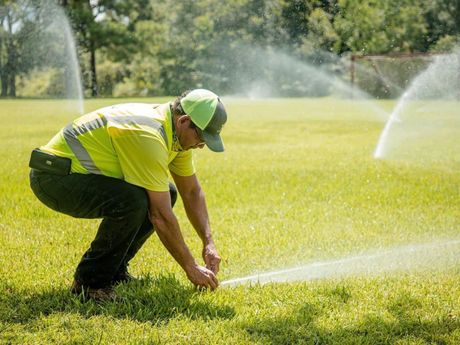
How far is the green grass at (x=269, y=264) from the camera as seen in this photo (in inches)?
140

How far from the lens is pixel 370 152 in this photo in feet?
39.3

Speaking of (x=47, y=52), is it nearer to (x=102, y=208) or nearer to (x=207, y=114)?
(x=102, y=208)

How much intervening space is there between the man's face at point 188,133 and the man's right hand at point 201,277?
0.66 metres

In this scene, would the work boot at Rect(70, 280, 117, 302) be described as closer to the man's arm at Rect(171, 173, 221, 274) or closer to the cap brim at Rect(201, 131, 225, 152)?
the man's arm at Rect(171, 173, 221, 274)

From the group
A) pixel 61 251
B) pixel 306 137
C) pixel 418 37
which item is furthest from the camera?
pixel 418 37

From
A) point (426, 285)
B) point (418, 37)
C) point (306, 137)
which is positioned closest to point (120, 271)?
point (426, 285)

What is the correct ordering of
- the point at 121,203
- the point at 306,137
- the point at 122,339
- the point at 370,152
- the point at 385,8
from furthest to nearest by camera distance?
the point at 385,8, the point at 306,137, the point at 370,152, the point at 121,203, the point at 122,339

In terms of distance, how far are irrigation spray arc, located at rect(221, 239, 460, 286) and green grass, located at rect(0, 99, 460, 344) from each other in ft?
0.28

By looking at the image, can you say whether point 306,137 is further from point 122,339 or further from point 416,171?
point 122,339

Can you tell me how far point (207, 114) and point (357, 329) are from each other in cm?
137

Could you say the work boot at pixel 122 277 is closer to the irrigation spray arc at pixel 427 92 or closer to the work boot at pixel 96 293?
the work boot at pixel 96 293

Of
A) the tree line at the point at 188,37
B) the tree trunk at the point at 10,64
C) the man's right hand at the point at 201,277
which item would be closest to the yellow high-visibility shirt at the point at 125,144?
the man's right hand at the point at 201,277

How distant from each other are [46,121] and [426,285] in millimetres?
15938

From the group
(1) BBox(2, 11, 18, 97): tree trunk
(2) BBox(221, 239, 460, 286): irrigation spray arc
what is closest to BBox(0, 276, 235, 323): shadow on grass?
(2) BBox(221, 239, 460, 286): irrigation spray arc
